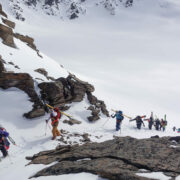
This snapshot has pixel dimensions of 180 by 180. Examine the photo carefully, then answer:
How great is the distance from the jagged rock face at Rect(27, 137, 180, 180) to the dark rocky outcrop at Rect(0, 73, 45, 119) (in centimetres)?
816

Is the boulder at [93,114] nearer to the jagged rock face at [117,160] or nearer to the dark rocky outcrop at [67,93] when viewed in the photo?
the dark rocky outcrop at [67,93]

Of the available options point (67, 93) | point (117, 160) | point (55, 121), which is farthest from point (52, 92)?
point (117, 160)

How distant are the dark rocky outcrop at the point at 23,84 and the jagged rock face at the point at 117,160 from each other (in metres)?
8.16

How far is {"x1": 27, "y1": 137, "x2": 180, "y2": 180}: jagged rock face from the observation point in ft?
23.7

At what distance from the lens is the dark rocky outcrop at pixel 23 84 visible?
18188 millimetres

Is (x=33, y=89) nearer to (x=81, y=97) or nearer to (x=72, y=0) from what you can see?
(x=81, y=97)

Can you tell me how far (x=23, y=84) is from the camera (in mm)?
18844

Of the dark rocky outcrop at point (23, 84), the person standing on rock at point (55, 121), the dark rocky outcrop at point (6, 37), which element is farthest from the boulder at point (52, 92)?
the dark rocky outcrop at point (6, 37)

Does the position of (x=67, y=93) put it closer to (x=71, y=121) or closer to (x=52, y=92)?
(x=52, y=92)

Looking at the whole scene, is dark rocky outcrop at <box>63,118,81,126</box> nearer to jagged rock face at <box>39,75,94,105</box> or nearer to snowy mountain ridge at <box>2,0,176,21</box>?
jagged rock face at <box>39,75,94,105</box>

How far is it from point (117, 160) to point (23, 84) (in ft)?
43.5

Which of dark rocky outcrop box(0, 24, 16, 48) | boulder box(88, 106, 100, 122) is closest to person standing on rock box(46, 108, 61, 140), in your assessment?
boulder box(88, 106, 100, 122)

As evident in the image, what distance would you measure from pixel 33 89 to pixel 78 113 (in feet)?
16.7

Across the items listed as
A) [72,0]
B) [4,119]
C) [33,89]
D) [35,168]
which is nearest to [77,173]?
[35,168]
